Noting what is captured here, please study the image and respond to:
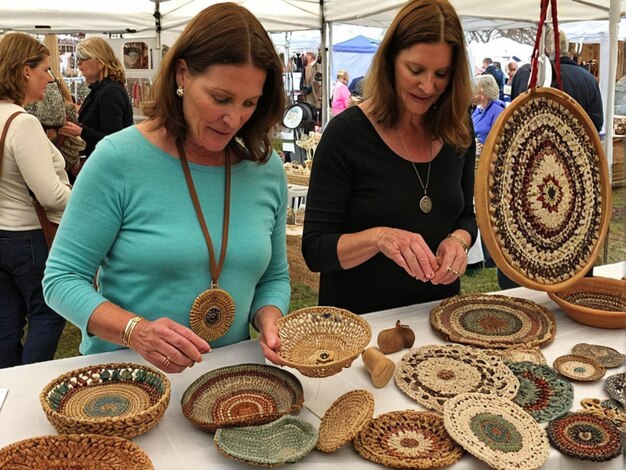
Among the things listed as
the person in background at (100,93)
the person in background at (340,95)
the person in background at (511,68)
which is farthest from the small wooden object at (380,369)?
the person in background at (511,68)

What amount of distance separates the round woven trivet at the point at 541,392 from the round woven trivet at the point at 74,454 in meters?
0.58

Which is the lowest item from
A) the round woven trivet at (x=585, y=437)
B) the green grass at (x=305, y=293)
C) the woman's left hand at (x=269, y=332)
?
the green grass at (x=305, y=293)

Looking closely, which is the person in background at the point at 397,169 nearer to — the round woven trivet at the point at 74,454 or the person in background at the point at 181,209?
the person in background at the point at 181,209

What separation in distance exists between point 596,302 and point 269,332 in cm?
83

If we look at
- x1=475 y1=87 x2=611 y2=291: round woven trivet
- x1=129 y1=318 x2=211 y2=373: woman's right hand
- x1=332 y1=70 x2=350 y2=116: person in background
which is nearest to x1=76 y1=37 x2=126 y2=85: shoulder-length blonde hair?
x1=475 y1=87 x2=611 y2=291: round woven trivet

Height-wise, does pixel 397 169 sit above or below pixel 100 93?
below

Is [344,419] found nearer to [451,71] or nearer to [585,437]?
[585,437]

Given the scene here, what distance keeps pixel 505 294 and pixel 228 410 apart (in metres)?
0.85

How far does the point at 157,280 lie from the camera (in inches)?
44.0

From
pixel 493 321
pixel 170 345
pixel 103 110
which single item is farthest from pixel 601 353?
pixel 103 110

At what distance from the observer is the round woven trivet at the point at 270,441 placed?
33.5 inches

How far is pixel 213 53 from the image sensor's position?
3.49 feet

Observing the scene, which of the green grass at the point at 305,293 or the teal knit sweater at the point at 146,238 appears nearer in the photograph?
the teal knit sweater at the point at 146,238

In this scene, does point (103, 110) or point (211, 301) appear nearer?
point (211, 301)
